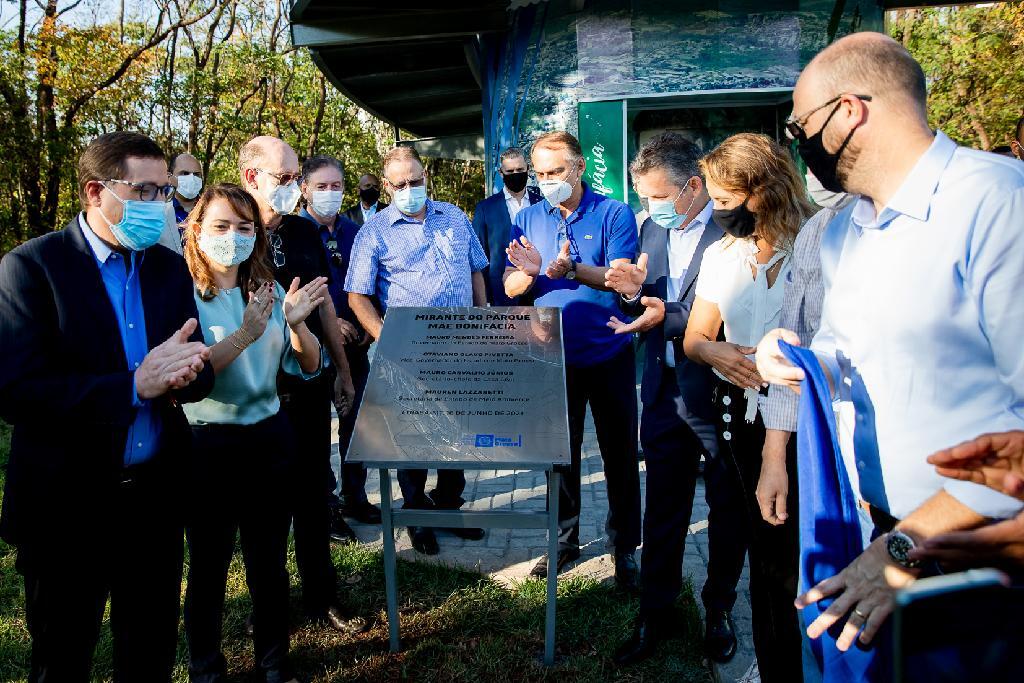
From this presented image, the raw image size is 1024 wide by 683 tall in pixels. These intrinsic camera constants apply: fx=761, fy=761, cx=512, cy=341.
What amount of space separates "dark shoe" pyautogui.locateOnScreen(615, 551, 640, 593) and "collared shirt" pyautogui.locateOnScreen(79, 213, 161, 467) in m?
2.57

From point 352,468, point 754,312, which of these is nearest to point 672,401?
point 754,312

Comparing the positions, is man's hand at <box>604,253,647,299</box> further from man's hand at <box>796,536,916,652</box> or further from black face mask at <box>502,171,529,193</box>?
black face mask at <box>502,171,529,193</box>

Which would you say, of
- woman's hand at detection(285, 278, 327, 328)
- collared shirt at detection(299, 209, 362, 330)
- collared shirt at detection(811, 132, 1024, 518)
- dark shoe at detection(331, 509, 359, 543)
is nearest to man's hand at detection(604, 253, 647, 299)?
woman's hand at detection(285, 278, 327, 328)

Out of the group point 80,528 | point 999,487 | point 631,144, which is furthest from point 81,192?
point 631,144

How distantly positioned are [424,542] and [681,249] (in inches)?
93.4

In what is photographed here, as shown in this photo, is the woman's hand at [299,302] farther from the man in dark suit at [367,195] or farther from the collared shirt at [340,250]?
the man in dark suit at [367,195]

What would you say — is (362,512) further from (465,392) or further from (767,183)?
(767,183)

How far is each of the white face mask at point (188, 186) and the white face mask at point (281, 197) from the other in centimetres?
199

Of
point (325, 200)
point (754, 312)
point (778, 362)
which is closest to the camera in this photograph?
point (778, 362)

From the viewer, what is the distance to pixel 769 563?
275cm

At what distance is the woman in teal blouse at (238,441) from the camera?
3002mm

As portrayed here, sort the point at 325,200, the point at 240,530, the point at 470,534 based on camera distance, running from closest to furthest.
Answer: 1. the point at 240,530
2. the point at 470,534
3. the point at 325,200

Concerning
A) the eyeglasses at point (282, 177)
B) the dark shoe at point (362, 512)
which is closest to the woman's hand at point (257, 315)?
the eyeglasses at point (282, 177)

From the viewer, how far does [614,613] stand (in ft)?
12.7
